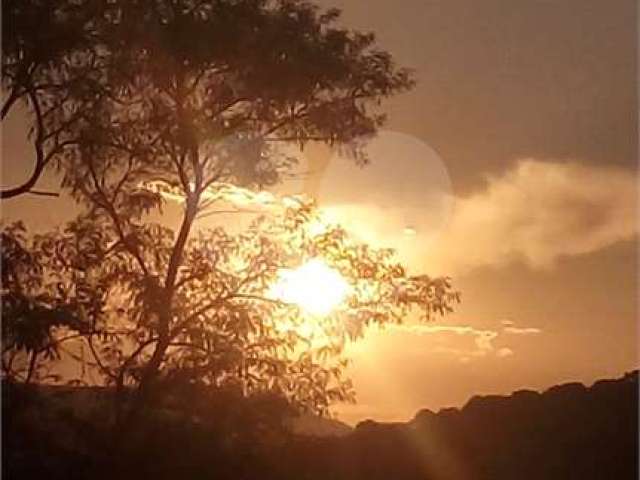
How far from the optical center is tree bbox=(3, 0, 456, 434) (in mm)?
13633

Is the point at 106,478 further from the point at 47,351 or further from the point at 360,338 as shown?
the point at 360,338

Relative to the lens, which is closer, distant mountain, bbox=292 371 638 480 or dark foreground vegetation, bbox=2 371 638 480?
dark foreground vegetation, bbox=2 371 638 480

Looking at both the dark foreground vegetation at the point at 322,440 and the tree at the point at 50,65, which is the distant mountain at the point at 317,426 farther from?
the tree at the point at 50,65

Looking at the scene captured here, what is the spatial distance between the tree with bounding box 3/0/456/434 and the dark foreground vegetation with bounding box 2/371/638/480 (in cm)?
36

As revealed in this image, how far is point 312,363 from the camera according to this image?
14141mm

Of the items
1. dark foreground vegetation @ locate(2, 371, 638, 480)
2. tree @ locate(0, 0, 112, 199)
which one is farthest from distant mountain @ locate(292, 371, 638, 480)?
tree @ locate(0, 0, 112, 199)

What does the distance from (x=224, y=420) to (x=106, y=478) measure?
1.40 meters

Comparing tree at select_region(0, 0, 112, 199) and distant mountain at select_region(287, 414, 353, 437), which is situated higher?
tree at select_region(0, 0, 112, 199)

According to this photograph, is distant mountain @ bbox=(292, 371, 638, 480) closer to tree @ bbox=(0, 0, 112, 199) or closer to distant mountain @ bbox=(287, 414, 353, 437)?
distant mountain @ bbox=(287, 414, 353, 437)

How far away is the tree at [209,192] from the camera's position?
13.6m

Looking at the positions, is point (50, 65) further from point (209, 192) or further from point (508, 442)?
point (508, 442)

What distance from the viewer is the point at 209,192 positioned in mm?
14617

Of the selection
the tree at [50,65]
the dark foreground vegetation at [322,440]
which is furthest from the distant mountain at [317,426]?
the tree at [50,65]

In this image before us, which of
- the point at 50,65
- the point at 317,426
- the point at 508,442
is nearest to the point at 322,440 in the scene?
the point at 317,426
